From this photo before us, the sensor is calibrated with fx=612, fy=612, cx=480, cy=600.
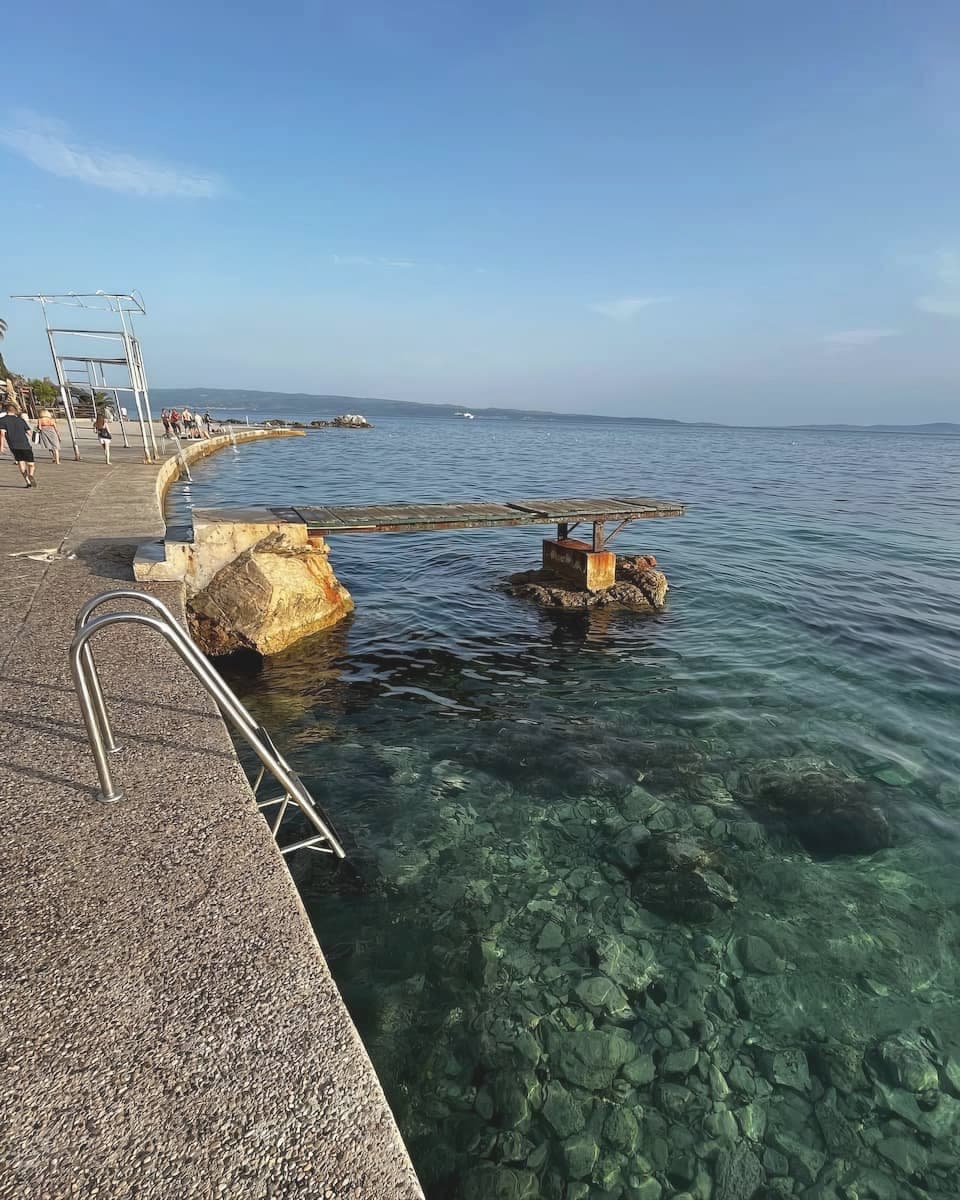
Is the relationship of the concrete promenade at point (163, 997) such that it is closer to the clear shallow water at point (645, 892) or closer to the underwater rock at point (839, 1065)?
the clear shallow water at point (645, 892)

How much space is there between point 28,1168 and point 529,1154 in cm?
218

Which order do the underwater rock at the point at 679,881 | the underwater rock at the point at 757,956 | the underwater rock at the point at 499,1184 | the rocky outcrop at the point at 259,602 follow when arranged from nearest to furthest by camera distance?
the underwater rock at the point at 499,1184, the underwater rock at the point at 757,956, the underwater rock at the point at 679,881, the rocky outcrop at the point at 259,602

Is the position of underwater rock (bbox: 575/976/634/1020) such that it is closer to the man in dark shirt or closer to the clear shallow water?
the clear shallow water

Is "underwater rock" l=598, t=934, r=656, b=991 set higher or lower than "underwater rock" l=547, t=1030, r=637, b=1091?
higher

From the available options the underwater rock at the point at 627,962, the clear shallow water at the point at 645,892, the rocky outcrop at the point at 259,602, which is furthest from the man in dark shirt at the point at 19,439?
the underwater rock at the point at 627,962

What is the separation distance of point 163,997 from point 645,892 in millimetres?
3270

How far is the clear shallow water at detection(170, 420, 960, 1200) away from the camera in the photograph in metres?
3.06

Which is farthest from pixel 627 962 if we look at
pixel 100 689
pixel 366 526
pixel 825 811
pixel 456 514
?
pixel 456 514

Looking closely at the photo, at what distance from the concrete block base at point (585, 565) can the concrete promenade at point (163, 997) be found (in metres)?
7.89

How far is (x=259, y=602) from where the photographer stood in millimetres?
8164

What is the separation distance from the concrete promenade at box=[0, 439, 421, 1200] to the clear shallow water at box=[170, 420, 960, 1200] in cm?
130

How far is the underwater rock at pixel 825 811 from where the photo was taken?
505 centimetres

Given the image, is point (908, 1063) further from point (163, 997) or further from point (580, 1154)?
point (163, 997)

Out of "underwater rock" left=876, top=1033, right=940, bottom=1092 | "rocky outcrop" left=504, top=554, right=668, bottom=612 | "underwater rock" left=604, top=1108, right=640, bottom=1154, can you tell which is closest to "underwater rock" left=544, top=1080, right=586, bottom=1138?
"underwater rock" left=604, top=1108, right=640, bottom=1154
